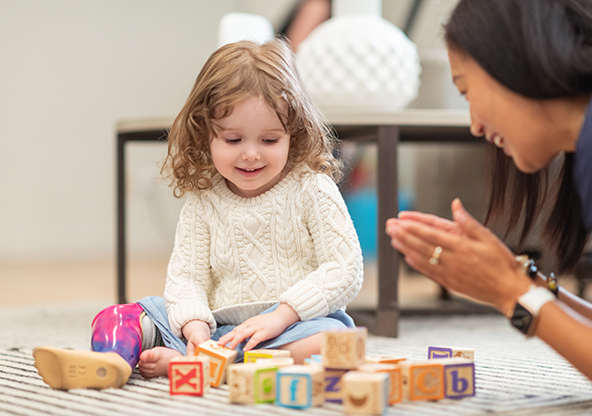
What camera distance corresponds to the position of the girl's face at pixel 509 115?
792 mm

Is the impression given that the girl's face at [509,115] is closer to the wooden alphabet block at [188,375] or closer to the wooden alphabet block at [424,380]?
the wooden alphabet block at [424,380]

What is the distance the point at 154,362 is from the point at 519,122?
0.61 meters

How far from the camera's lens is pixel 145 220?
12.7 feet

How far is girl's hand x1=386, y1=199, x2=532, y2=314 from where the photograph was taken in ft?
2.53

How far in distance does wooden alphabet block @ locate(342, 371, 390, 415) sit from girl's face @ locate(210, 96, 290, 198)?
0.41 m

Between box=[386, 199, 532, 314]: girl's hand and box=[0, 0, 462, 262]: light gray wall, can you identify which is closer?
box=[386, 199, 532, 314]: girl's hand

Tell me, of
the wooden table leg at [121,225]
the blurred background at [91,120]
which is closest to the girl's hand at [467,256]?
the wooden table leg at [121,225]

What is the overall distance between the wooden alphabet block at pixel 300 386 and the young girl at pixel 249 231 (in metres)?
0.18

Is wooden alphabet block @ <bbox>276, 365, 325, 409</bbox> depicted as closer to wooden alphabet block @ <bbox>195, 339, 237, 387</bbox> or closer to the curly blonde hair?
wooden alphabet block @ <bbox>195, 339, 237, 387</bbox>

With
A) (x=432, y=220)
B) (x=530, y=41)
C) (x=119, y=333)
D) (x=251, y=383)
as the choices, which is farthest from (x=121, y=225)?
(x=530, y=41)

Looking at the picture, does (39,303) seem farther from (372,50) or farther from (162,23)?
(162,23)

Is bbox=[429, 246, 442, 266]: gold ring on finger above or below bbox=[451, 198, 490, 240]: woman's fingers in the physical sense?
below

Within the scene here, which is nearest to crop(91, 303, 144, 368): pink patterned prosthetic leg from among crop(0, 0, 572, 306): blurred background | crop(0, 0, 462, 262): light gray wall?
crop(0, 0, 572, 306): blurred background

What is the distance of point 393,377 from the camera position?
797 mm
